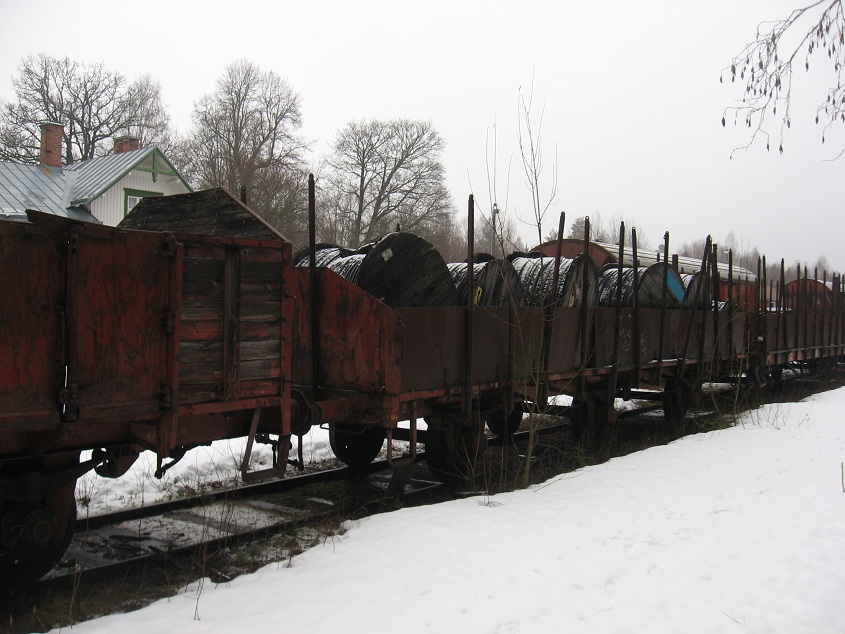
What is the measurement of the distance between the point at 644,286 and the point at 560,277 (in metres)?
A: 2.66

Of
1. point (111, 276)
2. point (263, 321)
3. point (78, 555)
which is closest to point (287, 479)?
point (78, 555)

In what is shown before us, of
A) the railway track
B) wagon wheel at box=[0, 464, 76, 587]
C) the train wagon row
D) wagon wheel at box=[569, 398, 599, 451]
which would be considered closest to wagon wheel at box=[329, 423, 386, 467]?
the train wagon row

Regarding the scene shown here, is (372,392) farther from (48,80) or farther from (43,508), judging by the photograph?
(48,80)

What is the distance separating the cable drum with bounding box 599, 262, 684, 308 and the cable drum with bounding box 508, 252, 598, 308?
636 mm

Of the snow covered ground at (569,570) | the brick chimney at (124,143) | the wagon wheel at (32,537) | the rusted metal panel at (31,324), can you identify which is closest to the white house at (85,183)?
the brick chimney at (124,143)

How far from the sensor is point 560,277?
9.55m

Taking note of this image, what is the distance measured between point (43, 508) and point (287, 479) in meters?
3.57

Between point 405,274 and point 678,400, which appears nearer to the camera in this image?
point 405,274

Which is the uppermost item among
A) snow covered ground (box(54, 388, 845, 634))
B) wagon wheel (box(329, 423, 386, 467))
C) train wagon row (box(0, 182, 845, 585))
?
train wagon row (box(0, 182, 845, 585))

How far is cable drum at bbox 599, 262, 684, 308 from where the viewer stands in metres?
10.9

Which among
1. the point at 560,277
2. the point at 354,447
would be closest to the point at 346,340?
the point at 354,447

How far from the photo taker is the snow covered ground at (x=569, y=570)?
4219mm

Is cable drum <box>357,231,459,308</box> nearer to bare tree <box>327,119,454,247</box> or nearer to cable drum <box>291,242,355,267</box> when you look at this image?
cable drum <box>291,242,355,267</box>

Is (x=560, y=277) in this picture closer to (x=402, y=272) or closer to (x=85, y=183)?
(x=402, y=272)
